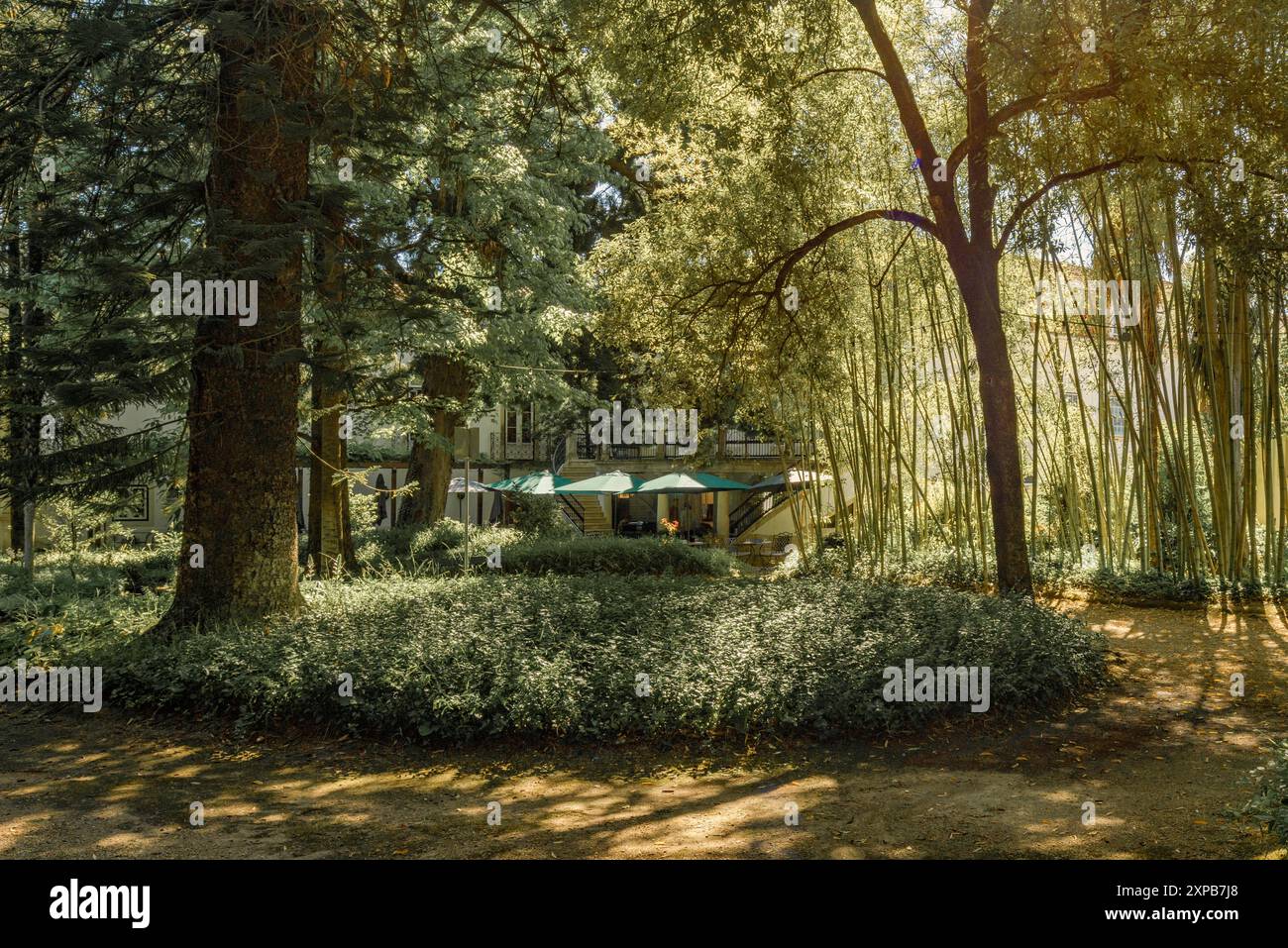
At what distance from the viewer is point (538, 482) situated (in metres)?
20.2

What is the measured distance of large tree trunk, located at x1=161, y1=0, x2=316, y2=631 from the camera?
8.06 meters

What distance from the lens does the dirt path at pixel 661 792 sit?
14.4 feet

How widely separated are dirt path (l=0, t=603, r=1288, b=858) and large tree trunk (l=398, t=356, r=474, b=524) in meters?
11.8

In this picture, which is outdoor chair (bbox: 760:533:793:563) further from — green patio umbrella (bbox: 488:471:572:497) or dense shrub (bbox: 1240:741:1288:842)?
dense shrub (bbox: 1240:741:1288:842)

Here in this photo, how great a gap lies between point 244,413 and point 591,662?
3.73m

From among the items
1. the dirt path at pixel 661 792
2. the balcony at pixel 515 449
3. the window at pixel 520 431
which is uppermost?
the window at pixel 520 431

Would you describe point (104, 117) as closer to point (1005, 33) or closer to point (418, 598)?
point (418, 598)

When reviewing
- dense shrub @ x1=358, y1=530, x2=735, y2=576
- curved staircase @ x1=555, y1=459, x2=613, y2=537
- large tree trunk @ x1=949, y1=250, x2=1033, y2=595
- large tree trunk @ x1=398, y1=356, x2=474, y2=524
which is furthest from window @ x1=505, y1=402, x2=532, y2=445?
large tree trunk @ x1=949, y1=250, x2=1033, y2=595

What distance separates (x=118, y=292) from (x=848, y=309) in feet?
28.8

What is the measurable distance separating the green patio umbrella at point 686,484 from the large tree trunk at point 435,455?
4.15 metres

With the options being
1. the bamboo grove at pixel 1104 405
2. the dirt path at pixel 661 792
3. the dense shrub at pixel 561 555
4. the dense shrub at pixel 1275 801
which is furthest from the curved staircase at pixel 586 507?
the dense shrub at pixel 1275 801

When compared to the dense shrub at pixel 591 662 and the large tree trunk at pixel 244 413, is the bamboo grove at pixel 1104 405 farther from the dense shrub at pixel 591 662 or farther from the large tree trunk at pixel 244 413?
the large tree trunk at pixel 244 413

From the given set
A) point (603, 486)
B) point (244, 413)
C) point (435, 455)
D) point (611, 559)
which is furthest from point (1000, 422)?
point (435, 455)

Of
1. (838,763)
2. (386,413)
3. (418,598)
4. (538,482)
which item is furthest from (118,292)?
(538,482)
